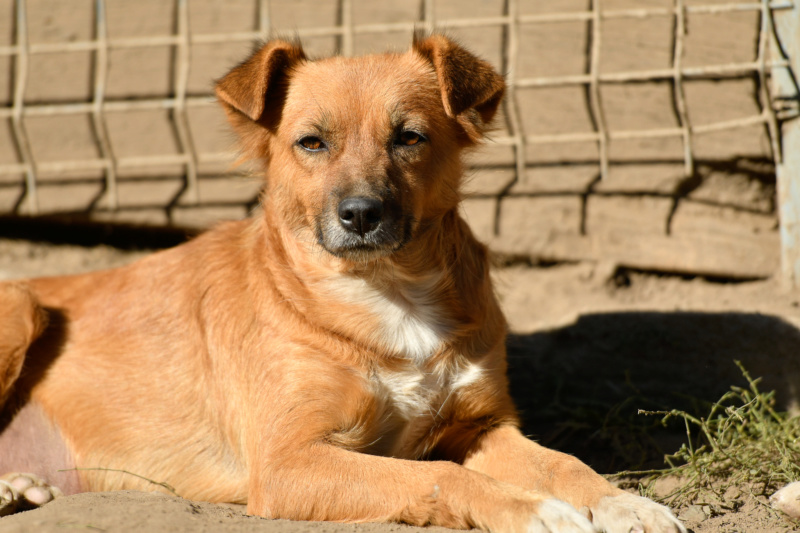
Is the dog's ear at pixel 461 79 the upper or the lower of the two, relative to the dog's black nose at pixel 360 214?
upper

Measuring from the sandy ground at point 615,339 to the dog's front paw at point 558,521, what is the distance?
1.42 meters

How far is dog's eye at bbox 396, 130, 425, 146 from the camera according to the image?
3.70m

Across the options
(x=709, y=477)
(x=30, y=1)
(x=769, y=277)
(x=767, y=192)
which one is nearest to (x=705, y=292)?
(x=769, y=277)

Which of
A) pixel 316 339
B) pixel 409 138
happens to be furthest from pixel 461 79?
pixel 316 339

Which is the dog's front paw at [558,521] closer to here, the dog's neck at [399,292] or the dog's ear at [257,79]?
the dog's neck at [399,292]

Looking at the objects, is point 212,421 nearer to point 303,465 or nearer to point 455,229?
point 303,465

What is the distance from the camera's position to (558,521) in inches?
116

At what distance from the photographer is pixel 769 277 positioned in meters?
5.32

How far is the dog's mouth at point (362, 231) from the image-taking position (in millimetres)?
3385

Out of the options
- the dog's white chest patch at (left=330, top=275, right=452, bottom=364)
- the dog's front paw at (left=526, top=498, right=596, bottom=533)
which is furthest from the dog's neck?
the dog's front paw at (left=526, top=498, right=596, bottom=533)

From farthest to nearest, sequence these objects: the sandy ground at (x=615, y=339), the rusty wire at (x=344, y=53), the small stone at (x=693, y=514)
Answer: the rusty wire at (x=344, y=53) → the sandy ground at (x=615, y=339) → the small stone at (x=693, y=514)

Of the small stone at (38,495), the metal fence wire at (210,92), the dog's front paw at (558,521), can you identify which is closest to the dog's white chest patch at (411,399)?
the dog's front paw at (558,521)

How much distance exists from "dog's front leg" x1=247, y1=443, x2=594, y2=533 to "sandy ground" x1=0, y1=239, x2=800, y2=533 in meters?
1.46

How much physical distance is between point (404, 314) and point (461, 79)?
3.60ft
